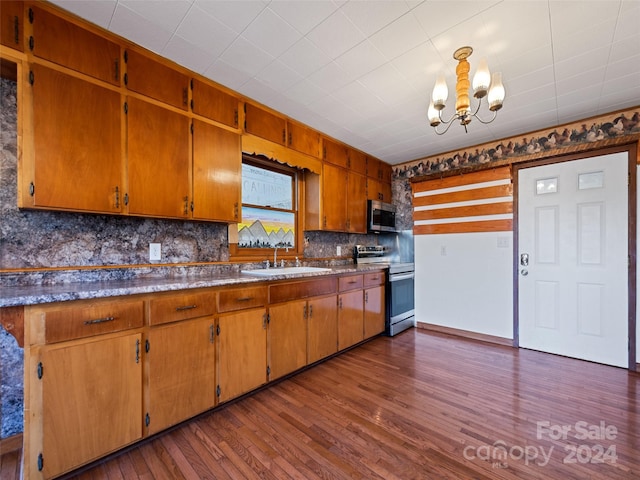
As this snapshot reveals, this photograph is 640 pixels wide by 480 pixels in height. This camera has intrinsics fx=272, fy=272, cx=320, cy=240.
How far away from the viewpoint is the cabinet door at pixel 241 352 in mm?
1980

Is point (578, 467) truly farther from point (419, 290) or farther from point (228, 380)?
point (419, 290)

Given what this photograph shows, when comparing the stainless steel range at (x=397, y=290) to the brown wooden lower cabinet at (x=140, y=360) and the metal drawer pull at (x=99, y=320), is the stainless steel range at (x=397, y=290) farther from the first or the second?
the metal drawer pull at (x=99, y=320)

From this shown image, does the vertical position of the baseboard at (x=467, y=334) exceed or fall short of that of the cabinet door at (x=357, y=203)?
it falls short

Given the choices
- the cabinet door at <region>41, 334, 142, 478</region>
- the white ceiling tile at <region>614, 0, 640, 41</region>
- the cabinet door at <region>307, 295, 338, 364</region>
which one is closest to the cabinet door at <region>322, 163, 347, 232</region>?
the cabinet door at <region>307, 295, 338, 364</region>

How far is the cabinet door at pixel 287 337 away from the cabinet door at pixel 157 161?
113 cm

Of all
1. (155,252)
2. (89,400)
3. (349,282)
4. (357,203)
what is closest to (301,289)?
(349,282)

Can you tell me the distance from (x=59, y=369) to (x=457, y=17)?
292 cm

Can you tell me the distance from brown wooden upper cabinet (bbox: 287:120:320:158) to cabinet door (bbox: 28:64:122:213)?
61.5 inches

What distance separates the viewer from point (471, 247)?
364cm

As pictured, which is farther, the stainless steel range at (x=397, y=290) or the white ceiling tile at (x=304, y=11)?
the stainless steel range at (x=397, y=290)

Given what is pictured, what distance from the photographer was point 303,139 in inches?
122

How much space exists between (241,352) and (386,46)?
8.07 ft

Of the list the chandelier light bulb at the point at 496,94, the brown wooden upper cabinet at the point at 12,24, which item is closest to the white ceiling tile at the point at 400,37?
the chandelier light bulb at the point at 496,94

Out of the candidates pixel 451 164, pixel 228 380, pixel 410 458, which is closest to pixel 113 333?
pixel 228 380
